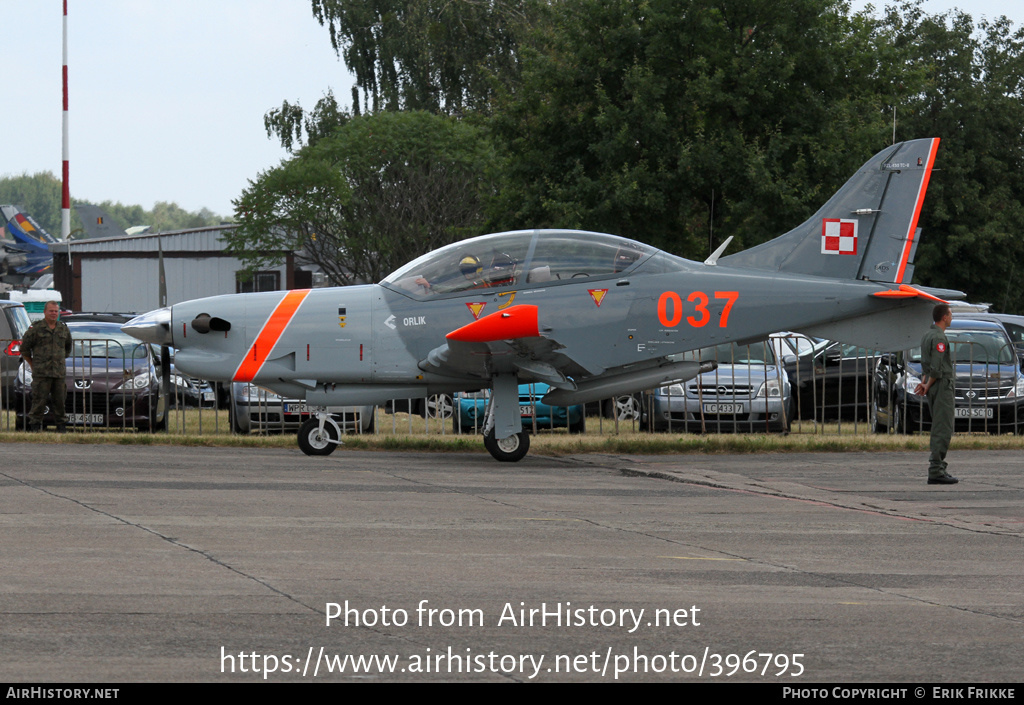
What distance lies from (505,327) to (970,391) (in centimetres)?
833

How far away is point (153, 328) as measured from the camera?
15.1 m

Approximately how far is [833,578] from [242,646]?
12.8ft

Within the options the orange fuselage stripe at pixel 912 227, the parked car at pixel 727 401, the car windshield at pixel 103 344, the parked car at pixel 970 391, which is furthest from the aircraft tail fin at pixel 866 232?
the car windshield at pixel 103 344

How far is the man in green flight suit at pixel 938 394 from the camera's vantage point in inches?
A: 528

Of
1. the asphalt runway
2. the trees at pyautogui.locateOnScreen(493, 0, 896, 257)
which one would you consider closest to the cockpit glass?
the asphalt runway

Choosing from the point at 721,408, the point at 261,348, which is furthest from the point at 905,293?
the point at 261,348

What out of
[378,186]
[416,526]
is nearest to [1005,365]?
[416,526]

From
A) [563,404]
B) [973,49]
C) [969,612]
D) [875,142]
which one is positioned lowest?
[969,612]

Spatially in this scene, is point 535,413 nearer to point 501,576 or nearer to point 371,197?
point 501,576

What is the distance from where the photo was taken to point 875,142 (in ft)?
101

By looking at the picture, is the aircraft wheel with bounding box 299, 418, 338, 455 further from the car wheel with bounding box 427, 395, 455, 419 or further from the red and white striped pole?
the red and white striped pole

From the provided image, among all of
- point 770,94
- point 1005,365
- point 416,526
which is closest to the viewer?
point 416,526

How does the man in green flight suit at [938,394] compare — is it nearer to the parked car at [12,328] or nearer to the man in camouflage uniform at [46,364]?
the man in camouflage uniform at [46,364]

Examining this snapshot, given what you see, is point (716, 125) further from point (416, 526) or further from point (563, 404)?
point (416, 526)
